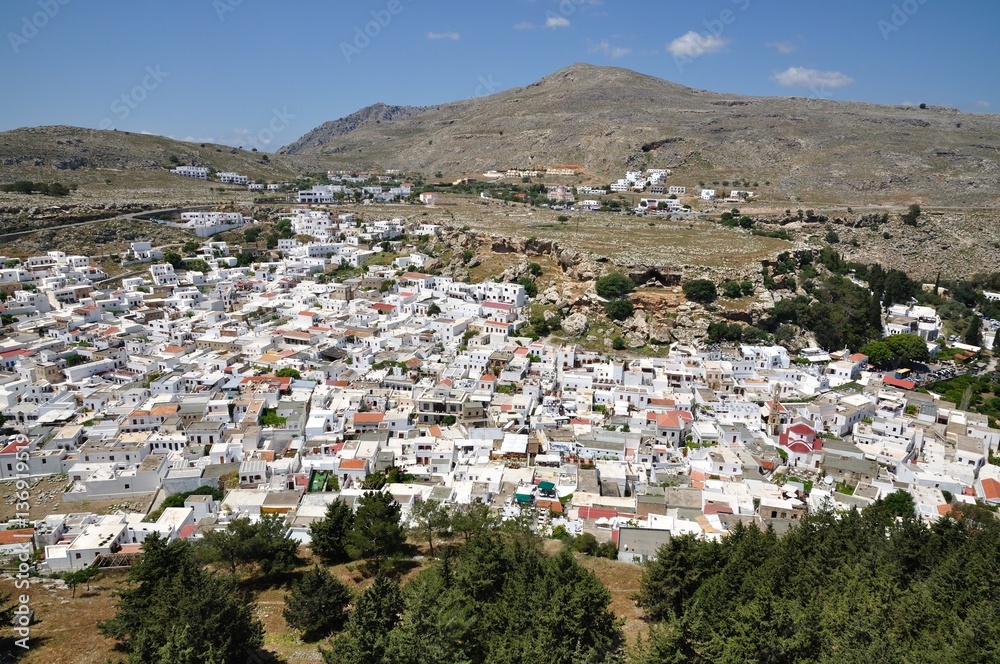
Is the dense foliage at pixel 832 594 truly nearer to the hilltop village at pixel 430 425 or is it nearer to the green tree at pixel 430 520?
the hilltop village at pixel 430 425

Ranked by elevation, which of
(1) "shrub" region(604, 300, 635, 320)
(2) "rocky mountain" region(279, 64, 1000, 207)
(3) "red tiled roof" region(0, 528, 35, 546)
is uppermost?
(2) "rocky mountain" region(279, 64, 1000, 207)

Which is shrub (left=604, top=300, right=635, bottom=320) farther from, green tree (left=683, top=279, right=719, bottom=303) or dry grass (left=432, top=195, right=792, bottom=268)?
dry grass (left=432, top=195, right=792, bottom=268)

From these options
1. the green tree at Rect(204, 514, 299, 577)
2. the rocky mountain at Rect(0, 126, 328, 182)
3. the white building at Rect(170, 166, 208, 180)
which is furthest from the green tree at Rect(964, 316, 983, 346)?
the white building at Rect(170, 166, 208, 180)

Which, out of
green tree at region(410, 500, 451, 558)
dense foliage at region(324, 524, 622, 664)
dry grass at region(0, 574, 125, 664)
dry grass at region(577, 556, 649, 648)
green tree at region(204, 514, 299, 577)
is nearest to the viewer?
dense foliage at region(324, 524, 622, 664)

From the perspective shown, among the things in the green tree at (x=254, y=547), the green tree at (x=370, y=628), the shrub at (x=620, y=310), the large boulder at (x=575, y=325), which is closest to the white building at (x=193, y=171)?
the large boulder at (x=575, y=325)

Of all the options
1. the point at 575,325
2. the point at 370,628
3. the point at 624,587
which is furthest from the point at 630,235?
the point at 370,628

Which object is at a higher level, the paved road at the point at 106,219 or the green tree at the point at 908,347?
the paved road at the point at 106,219
